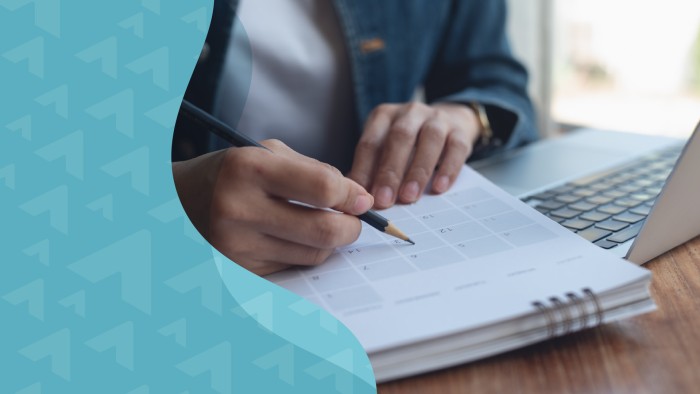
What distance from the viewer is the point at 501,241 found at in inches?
14.2

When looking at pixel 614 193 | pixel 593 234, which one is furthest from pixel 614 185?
pixel 593 234

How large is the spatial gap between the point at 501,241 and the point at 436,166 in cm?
14

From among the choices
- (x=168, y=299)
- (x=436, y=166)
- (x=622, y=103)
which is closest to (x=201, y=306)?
(x=168, y=299)

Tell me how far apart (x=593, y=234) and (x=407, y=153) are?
0.15 m

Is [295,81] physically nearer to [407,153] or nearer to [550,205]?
[407,153]

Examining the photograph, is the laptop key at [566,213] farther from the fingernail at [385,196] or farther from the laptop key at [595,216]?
the fingernail at [385,196]

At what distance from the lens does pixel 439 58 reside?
782mm

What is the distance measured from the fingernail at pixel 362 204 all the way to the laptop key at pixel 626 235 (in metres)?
0.16

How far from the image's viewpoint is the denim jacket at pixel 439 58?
2.01 ft

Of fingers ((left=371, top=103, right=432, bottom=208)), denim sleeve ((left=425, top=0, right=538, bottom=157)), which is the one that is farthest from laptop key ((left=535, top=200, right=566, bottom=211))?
denim sleeve ((left=425, top=0, right=538, bottom=157))

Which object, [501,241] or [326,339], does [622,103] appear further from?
[326,339]

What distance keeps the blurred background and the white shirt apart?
0.81 metres

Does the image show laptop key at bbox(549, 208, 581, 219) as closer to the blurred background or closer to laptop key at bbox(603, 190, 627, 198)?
laptop key at bbox(603, 190, 627, 198)
